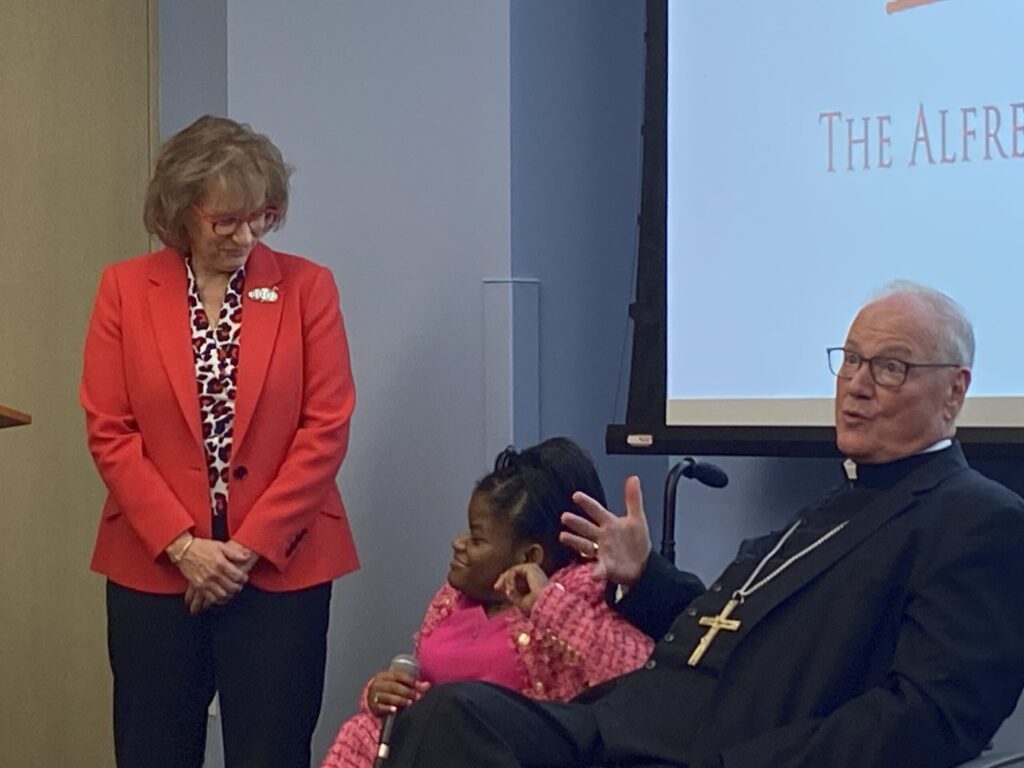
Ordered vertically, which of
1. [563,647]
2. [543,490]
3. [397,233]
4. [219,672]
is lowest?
[219,672]

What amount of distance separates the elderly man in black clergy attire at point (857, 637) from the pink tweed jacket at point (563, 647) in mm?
99

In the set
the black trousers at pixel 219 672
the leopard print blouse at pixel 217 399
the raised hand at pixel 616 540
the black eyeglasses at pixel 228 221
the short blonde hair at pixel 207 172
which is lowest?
the black trousers at pixel 219 672

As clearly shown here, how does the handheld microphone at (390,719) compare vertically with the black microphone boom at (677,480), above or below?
below

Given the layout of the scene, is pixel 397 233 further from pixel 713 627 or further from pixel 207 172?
pixel 713 627

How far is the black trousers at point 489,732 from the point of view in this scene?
2074 mm

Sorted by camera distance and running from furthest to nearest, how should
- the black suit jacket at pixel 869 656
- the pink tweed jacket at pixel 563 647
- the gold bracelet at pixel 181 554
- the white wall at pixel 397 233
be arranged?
1. the white wall at pixel 397 233
2. the gold bracelet at pixel 181 554
3. the pink tweed jacket at pixel 563 647
4. the black suit jacket at pixel 869 656

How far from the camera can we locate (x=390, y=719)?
2.38m

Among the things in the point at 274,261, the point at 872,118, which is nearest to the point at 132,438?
the point at 274,261

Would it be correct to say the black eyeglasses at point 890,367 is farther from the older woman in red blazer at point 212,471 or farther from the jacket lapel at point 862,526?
the older woman in red blazer at point 212,471

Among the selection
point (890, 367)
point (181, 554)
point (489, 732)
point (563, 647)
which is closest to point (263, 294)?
point (181, 554)

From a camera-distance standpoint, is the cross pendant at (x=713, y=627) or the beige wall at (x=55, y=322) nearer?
the cross pendant at (x=713, y=627)

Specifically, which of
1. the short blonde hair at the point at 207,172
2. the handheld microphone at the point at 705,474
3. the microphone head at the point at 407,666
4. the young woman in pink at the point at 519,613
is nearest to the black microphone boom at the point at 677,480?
the handheld microphone at the point at 705,474

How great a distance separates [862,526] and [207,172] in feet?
4.24

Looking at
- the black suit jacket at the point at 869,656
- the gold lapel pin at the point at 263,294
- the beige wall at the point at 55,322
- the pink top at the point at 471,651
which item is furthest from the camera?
the beige wall at the point at 55,322
